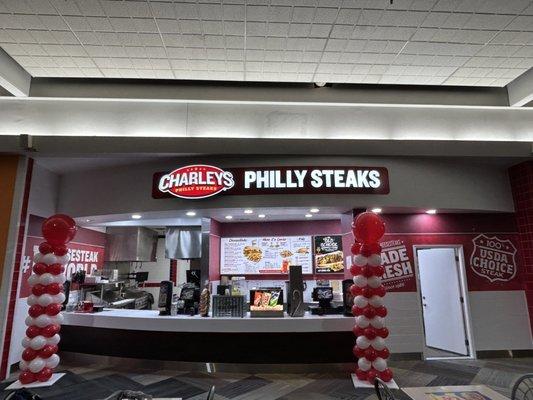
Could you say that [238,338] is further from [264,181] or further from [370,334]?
[264,181]

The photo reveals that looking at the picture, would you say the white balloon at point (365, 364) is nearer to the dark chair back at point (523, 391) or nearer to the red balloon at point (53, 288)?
the dark chair back at point (523, 391)

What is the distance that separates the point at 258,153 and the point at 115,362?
4276mm

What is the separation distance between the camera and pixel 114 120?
5602 mm

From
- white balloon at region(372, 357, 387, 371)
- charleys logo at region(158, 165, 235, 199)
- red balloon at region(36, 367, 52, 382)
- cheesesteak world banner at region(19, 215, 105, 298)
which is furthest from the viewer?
cheesesteak world banner at region(19, 215, 105, 298)

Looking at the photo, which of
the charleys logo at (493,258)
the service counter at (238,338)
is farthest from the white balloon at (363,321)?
the charleys logo at (493,258)

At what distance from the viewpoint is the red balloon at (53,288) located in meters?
4.84

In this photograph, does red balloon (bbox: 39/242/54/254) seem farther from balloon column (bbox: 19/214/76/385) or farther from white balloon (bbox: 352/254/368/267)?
white balloon (bbox: 352/254/368/267)

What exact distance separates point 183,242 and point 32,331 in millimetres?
3372

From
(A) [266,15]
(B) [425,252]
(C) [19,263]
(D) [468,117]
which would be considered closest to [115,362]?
(C) [19,263]

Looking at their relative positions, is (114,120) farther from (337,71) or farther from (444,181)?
(444,181)

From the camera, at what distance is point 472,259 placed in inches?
256

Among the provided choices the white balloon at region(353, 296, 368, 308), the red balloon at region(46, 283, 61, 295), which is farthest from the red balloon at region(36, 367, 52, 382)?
the white balloon at region(353, 296, 368, 308)

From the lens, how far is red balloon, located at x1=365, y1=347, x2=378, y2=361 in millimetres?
4664

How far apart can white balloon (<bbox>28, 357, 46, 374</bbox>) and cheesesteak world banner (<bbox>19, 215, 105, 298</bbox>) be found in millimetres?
1596
